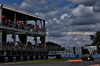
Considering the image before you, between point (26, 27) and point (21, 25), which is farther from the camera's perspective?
point (26, 27)

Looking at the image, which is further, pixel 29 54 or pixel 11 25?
pixel 29 54

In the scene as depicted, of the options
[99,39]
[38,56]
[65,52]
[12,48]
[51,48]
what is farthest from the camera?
[99,39]

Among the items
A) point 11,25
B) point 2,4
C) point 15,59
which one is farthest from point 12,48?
point 2,4

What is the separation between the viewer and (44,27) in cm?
4384

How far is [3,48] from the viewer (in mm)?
30688

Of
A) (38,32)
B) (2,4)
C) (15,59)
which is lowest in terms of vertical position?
(15,59)

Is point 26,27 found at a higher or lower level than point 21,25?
lower

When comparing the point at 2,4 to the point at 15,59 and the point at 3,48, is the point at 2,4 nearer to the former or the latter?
the point at 3,48

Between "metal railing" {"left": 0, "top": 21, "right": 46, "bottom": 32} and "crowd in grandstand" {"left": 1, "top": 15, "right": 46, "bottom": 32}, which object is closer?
"crowd in grandstand" {"left": 1, "top": 15, "right": 46, "bottom": 32}

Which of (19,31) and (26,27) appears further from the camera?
(26,27)

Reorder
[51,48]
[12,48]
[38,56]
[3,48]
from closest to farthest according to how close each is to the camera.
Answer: [3,48] → [12,48] → [38,56] → [51,48]

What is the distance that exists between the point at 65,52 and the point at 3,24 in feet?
84.8

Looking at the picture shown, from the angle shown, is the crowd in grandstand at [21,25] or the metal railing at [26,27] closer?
the crowd in grandstand at [21,25]

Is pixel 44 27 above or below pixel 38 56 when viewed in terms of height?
above
